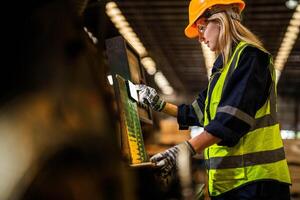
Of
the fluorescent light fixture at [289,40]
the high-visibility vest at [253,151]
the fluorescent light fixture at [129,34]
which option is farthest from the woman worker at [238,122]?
the fluorescent light fixture at [289,40]

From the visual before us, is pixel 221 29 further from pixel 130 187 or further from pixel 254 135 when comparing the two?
pixel 130 187

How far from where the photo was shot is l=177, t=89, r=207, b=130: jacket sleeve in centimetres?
324

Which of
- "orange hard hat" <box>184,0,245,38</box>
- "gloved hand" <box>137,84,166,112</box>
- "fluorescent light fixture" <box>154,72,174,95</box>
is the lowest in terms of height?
"gloved hand" <box>137,84,166,112</box>

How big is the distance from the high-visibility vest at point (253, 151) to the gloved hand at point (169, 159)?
0.25 m

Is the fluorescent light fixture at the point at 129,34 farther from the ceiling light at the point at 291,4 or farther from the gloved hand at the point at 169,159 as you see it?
the gloved hand at the point at 169,159

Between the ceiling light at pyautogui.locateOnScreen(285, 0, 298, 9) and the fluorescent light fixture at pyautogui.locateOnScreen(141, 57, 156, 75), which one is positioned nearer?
the ceiling light at pyautogui.locateOnScreen(285, 0, 298, 9)

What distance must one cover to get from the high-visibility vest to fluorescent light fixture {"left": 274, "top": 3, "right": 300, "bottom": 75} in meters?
7.35

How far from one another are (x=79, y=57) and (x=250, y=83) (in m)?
1.64

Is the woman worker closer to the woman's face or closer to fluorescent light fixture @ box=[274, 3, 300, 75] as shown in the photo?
the woman's face

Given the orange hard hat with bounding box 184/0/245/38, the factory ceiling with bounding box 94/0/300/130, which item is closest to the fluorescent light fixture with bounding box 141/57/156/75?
the factory ceiling with bounding box 94/0/300/130

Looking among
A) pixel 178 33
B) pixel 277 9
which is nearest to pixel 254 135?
pixel 277 9

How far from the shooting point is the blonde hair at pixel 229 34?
2.60m

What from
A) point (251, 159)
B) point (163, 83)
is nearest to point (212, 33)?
point (251, 159)

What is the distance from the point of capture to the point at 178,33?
11.6 m
